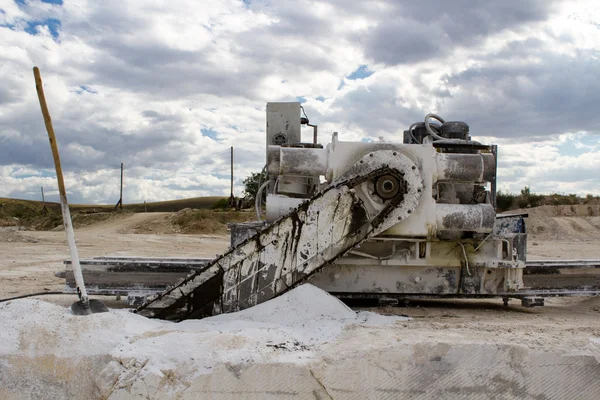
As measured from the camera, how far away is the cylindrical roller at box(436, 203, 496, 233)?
4527 millimetres

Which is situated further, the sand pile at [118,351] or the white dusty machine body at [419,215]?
the white dusty machine body at [419,215]

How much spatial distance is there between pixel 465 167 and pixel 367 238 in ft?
3.41

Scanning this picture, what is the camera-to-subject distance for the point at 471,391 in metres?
2.79

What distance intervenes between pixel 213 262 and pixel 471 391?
6.79ft

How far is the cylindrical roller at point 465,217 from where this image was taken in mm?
4527

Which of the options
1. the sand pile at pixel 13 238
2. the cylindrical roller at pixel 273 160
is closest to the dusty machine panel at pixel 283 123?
the cylindrical roller at pixel 273 160

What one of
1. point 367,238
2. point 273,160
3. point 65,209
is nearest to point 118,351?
point 65,209

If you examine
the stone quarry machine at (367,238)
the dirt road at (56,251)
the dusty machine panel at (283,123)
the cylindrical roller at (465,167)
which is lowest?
the dirt road at (56,251)

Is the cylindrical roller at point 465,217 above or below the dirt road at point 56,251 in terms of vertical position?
above

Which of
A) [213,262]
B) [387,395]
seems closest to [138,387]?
[387,395]

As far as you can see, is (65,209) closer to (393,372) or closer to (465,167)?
(393,372)

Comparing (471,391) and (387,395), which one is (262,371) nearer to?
(387,395)

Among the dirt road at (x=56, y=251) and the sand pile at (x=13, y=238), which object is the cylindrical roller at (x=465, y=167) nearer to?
the dirt road at (x=56, y=251)

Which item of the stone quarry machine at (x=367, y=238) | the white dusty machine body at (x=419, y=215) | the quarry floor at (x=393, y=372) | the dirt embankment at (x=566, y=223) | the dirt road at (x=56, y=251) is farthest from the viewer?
the dirt embankment at (x=566, y=223)
